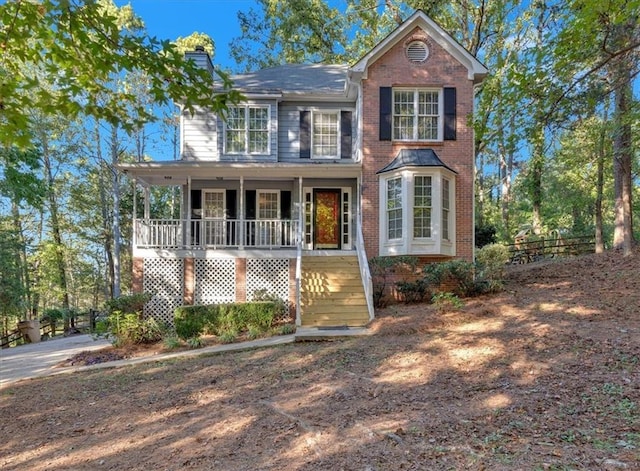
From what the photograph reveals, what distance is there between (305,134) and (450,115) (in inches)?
183

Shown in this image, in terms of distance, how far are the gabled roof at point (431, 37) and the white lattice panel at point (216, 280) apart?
266 inches

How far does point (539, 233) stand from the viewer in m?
21.6

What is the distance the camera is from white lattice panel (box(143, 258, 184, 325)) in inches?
453

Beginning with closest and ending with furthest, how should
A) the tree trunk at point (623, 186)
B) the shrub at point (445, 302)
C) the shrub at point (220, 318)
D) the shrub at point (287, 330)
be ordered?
the shrub at point (445, 302), the shrub at point (287, 330), the shrub at point (220, 318), the tree trunk at point (623, 186)

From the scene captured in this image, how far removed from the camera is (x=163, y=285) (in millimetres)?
11641

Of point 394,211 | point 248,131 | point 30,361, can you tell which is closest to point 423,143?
point 394,211

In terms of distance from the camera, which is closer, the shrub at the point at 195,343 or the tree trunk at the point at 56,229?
the shrub at the point at 195,343

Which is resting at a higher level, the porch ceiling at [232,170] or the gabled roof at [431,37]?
the gabled roof at [431,37]

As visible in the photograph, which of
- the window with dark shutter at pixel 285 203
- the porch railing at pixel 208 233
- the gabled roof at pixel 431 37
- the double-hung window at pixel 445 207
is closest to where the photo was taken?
the double-hung window at pixel 445 207

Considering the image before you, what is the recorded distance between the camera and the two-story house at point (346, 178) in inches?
452

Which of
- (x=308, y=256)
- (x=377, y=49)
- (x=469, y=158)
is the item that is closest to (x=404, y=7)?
(x=377, y=49)

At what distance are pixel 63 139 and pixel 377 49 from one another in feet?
63.3

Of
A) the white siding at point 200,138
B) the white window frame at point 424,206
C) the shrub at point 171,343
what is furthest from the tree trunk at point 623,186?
the shrub at point 171,343

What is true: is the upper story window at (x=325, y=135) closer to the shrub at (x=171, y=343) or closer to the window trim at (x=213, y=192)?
the window trim at (x=213, y=192)
